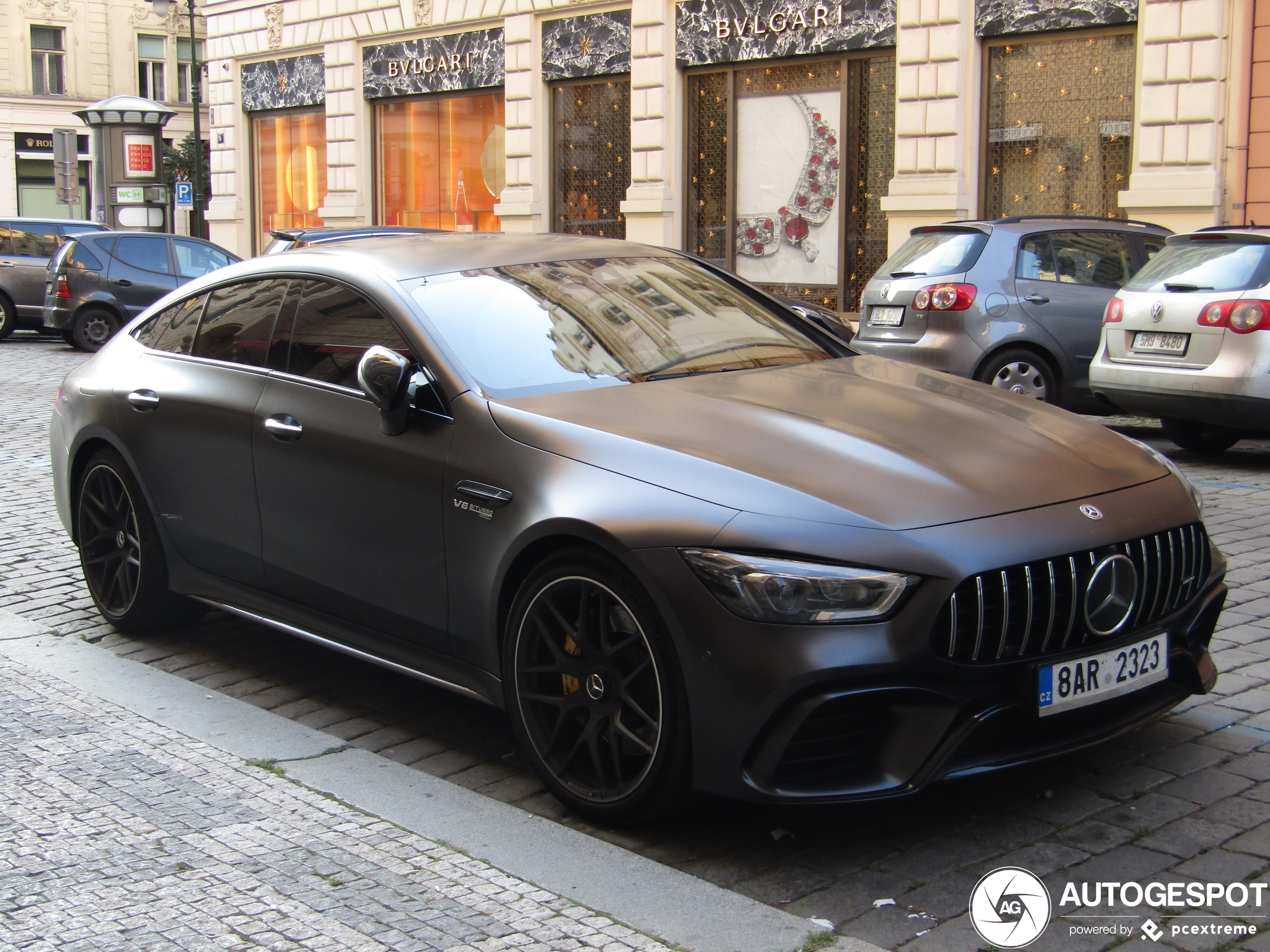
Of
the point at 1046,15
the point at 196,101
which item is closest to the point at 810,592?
the point at 1046,15

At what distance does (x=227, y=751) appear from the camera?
4398 mm

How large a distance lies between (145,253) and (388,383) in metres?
18.0

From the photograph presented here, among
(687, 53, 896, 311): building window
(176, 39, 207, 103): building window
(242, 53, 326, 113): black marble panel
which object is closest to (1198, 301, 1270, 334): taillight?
(687, 53, 896, 311): building window

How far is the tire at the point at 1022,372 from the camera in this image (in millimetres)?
11555

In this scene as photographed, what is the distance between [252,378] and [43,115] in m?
54.0

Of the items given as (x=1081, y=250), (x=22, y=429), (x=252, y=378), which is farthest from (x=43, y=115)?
(x=252, y=378)

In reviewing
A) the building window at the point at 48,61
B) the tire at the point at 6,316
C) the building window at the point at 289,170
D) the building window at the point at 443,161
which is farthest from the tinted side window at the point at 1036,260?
the building window at the point at 48,61

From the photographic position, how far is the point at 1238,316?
30.8ft

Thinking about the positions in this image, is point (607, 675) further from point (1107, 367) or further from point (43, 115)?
point (43, 115)

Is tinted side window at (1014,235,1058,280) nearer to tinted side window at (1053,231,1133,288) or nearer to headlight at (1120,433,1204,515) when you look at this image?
tinted side window at (1053,231,1133,288)

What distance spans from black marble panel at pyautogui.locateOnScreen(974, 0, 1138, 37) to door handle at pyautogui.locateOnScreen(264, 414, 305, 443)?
13.9 meters

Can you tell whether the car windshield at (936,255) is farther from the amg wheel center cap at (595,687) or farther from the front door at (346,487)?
the amg wheel center cap at (595,687)

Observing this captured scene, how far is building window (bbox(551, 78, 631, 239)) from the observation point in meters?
22.0

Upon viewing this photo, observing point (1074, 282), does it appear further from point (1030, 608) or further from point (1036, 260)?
point (1030, 608)
